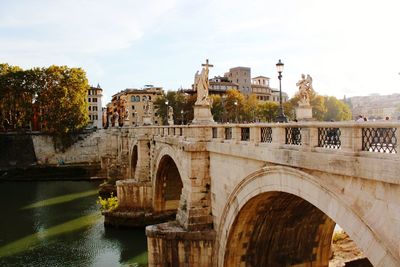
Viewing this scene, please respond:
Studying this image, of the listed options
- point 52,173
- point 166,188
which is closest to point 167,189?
point 166,188

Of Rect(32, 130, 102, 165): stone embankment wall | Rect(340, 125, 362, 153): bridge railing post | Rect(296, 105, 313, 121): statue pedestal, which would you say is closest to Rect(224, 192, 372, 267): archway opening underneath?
Rect(296, 105, 313, 121): statue pedestal

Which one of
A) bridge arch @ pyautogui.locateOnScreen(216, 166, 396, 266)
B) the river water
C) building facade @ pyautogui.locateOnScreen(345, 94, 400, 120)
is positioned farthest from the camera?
the river water

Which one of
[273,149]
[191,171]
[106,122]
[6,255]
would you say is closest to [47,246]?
[6,255]

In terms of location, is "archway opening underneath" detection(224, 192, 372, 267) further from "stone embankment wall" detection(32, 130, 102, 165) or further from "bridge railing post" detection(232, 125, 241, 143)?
"stone embankment wall" detection(32, 130, 102, 165)

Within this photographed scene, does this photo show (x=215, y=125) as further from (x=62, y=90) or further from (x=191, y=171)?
(x=62, y=90)

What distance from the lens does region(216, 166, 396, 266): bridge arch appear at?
9086 mm

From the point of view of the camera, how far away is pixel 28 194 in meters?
38.7

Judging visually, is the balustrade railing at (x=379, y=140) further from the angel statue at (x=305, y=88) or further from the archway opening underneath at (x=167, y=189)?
the archway opening underneath at (x=167, y=189)

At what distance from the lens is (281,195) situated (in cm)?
1070

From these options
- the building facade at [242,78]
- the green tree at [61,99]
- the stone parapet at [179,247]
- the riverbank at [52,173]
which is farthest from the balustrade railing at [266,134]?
the building facade at [242,78]

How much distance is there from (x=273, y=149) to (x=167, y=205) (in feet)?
59.3

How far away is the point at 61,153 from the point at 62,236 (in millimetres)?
33195

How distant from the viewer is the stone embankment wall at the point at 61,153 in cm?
5531

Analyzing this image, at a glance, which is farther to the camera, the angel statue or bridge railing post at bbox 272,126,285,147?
the angel statue
